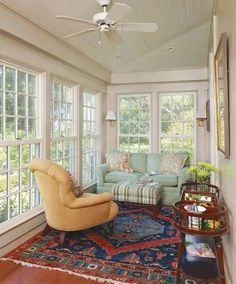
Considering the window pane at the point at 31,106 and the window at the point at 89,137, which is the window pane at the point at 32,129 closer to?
the window pane at the point at 31,106

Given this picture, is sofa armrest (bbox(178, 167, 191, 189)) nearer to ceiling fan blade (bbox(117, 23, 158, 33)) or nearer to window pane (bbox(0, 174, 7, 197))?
ceiling fan blade (bbox(117, 23, 158, 33))

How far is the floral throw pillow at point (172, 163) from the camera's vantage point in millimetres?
5072

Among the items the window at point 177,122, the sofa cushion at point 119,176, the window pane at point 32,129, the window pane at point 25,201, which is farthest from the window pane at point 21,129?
the window at point 177,122

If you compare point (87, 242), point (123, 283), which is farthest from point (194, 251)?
point (87, 242)

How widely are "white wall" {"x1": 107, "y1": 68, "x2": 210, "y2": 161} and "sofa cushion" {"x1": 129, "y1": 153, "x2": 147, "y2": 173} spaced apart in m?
0.53

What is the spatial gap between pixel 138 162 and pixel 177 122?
52.7 inches

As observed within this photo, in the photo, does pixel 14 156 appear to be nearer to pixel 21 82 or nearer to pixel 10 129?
pixel 10 129

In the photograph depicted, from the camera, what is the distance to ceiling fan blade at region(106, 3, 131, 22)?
2303 mm

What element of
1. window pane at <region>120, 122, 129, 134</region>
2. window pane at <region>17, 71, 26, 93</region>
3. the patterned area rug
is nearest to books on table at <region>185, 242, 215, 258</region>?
the patterned area rug

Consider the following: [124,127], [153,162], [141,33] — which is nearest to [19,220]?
[153,162]

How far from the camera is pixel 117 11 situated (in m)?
2.40

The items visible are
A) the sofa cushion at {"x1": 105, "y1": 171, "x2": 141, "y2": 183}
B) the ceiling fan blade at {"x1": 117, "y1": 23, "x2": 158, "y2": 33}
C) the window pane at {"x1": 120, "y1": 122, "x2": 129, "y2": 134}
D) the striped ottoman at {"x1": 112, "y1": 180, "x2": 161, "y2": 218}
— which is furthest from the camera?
the window pane at {"x1": 120, "y1": 122, "x2": 129, "y2": 134}

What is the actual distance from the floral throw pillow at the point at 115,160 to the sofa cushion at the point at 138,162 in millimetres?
163

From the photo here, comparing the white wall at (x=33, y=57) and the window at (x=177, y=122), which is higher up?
the white wall at (x=33, y=57)
